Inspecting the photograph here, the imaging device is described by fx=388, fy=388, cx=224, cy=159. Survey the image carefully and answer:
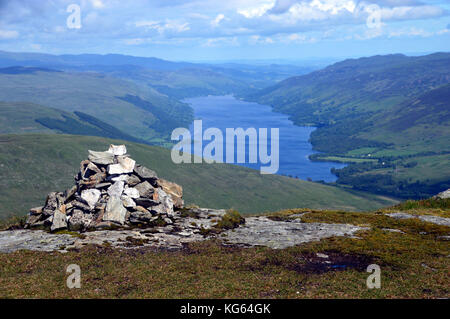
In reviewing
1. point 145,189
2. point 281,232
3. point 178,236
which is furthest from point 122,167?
point 281,232

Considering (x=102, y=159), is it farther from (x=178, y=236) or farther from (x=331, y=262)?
(x=331, y=262)

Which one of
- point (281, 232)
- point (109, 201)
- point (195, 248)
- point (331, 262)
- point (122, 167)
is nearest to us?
point (331, 262)

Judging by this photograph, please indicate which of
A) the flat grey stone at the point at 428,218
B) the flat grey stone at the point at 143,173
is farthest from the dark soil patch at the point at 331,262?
the flat grey stone at the point at 143,173

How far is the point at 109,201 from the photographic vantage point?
131 ft

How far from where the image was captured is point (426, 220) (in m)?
40.4

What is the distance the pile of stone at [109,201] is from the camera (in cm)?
3834

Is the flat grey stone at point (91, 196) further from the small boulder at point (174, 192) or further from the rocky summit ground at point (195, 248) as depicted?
the small boulder at point (174, 192)

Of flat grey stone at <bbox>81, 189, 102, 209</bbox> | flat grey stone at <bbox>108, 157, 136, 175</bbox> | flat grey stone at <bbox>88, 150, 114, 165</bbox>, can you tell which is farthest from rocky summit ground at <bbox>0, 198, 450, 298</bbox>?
flat grey stone at <bbox>88, 150, 114, 165</bbox>

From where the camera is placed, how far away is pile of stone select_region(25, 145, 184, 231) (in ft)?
126

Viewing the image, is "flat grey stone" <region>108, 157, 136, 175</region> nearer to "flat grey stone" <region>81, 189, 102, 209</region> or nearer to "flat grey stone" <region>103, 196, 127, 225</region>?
"flat grey stone" <region>81, 189, 102, 209</region>

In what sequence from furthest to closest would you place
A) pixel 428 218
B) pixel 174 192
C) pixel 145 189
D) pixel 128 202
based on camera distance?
pixel 174 192 < pixel 145 189 < pixel 428 218 < pixel 128 202

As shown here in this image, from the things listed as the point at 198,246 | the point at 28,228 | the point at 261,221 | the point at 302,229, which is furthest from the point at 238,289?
the point at 28,228

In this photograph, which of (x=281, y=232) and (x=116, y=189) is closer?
(x=281, y=232)
